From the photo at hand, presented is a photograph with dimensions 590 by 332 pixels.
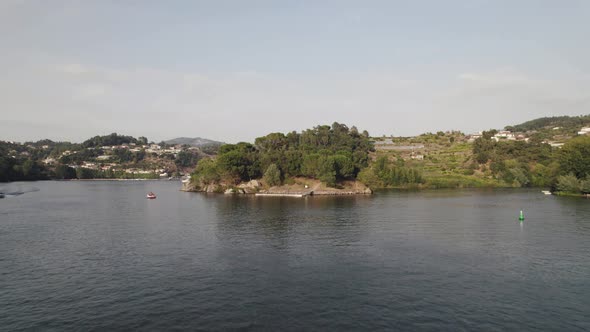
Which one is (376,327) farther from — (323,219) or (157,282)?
(323,219)

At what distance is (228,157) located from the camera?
146m

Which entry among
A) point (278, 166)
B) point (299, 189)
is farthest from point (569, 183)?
point (278, 166)

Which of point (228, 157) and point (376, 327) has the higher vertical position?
point (228, 157)

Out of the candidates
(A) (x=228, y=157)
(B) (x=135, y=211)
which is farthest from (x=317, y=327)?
(A) (x=228, y=157)

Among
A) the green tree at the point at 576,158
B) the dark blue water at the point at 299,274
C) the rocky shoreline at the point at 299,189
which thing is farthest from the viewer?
the rocky shoreline at the point at 299,189

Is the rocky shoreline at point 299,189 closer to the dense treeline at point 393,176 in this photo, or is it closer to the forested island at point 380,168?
the forested island at point 380,168

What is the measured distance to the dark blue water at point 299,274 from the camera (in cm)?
3080

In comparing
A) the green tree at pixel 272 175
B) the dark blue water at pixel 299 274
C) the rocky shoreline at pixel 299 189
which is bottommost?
the dark blue water at pixel 299 274

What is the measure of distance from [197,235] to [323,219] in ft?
86.6

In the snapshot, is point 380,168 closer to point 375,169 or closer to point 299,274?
point 375,169

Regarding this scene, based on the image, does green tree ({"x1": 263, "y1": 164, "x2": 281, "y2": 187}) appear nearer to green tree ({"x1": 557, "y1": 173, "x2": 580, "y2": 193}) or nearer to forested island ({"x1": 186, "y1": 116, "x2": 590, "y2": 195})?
forested island ({"x1": 186, "y1": 116, "x2": 590, "y2": 195})

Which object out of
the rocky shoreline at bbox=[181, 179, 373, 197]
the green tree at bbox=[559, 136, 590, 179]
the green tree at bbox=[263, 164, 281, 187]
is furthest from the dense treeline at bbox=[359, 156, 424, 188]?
the green tree at bbox=[559, 136, 590, 179]

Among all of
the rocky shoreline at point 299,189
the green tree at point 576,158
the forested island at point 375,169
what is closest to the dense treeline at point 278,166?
the forested island at point 375,169

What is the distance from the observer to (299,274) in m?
41.9
